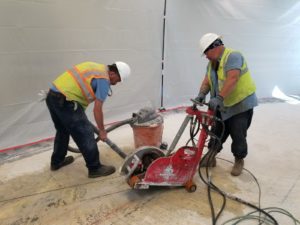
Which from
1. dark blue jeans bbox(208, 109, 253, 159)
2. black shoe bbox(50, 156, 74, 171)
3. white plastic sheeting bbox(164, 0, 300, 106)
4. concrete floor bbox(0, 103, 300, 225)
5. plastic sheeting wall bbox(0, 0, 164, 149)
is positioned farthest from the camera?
white plastic sheeting bbox(164, 0, 300, 106)

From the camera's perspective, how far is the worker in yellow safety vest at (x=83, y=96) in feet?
6.92

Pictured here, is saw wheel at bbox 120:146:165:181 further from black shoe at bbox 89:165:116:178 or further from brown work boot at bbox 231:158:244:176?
brown work boot at bbox 231:158:244:176

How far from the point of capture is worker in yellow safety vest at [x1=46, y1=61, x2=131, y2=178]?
211cm

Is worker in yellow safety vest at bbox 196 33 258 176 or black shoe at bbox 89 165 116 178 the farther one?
black shoe at bbox 89 165 116 178

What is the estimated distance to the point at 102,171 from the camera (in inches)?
96.0

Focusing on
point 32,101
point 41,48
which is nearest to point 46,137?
point 32,101

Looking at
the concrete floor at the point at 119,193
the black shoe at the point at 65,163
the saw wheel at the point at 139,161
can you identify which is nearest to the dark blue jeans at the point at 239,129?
the concrete floor at the point at 119,193

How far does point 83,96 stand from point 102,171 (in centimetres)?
69

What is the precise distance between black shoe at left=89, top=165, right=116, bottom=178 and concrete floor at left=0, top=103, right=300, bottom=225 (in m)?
0.04

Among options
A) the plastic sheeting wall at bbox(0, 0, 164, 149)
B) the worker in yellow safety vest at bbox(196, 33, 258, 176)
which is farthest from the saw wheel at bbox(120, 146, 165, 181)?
the plastic sheeting wall at bbox(0, 0, 164, 149)

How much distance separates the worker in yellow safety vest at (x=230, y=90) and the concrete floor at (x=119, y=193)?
31 centimetres

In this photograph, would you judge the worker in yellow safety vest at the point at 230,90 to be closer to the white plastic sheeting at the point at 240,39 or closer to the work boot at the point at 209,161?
the work boot at the point at 209,161

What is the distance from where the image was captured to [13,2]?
2.67 meters

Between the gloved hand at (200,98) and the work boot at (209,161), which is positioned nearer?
the gloved hand at (200,98)
